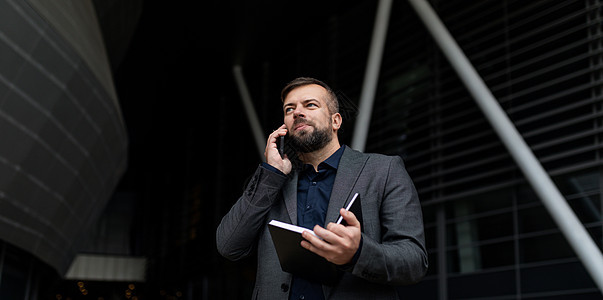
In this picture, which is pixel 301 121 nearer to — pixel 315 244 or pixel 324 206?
pixel 324 206

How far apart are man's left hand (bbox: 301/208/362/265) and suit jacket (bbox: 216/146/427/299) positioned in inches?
8.4

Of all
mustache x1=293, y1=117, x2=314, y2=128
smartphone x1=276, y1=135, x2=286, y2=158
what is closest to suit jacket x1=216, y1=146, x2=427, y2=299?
smartphone x1=276, y1=135, x2=286, y2=158

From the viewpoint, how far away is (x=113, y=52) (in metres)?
19.3

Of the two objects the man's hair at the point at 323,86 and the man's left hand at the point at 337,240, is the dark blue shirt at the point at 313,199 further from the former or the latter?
the man's left hand at the point at 337,240

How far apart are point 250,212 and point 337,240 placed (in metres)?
0.65

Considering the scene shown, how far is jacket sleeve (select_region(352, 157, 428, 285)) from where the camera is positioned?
256 cm

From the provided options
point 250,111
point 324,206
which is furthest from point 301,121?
point 250,111

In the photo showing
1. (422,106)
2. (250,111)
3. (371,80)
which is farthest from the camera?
(250,111)

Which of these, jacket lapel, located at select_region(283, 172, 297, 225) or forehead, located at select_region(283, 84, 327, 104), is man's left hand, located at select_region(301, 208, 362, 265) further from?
forehead, located at select_region(283, 84, 327, 104)

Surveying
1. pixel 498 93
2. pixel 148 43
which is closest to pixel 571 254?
pixel 498 93

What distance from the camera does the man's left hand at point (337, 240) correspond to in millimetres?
2439

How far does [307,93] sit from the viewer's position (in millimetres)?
3232

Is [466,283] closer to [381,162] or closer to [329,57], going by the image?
[329,57]

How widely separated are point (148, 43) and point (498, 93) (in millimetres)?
12989
